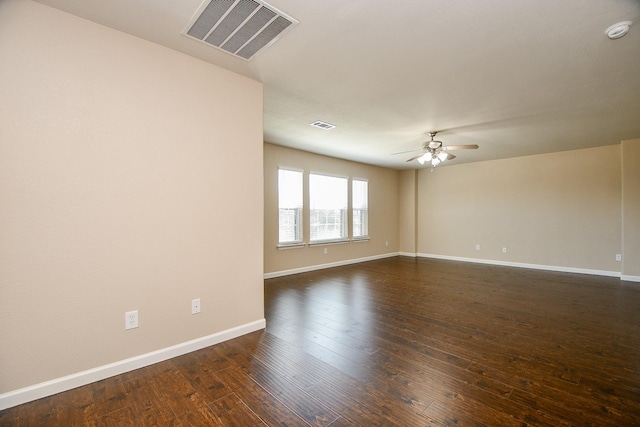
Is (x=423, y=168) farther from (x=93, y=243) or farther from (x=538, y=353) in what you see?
(x=93, y=243)

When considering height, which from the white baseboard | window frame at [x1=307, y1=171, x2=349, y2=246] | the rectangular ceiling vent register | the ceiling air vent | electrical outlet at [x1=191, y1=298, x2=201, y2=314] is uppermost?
the rectangular ceiling vent register

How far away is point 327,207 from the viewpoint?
6488 mm

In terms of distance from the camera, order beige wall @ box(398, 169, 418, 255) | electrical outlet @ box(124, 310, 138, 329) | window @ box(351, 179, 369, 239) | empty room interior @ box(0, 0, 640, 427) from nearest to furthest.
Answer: empty room interior @ box(0, 0, 640, 427) < electrical outlet @ box(124, 310, 138, 329) < window @ box(351, 179, 369, 239) < beige wall @ box(398, 169, 418, 255)

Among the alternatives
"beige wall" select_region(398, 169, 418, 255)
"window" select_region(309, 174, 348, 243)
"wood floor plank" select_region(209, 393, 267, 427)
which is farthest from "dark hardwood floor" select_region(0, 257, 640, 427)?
"beige wall" select_region(398, 169, 418, 255)

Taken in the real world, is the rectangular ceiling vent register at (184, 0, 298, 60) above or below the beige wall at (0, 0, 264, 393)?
above

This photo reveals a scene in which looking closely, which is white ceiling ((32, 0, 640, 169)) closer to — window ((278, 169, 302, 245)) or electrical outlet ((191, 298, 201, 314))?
window ((278, 169, 302, 245))

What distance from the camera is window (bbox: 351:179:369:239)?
722 cm

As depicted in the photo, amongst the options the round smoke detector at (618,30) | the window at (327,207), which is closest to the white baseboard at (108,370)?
the window at (327,207)

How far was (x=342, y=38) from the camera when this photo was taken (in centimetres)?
215

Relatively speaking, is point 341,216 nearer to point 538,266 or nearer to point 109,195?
point 538,266

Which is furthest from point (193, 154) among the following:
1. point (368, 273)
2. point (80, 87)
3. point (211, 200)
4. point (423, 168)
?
point (423, 168)

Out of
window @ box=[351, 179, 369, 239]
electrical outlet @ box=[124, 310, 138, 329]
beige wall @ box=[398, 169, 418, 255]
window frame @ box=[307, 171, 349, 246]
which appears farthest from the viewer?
beige wall @ box=[398, 169, 418, 255]

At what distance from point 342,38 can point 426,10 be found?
0.62m

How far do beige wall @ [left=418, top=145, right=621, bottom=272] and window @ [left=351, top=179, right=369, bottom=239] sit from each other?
1942 millimetres
